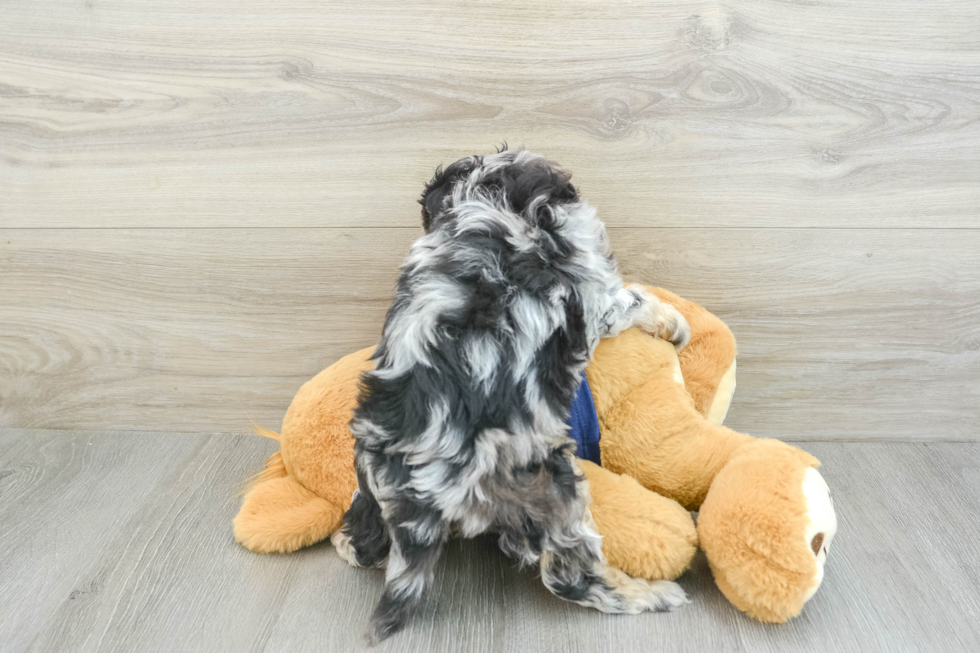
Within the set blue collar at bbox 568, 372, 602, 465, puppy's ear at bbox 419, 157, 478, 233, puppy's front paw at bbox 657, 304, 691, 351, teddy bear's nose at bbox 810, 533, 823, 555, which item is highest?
puppy's ear at bbox 419, 157, 478, 233

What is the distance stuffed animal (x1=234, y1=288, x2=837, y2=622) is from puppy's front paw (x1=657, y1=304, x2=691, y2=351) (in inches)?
0.5

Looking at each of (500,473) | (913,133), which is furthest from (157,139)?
(913,133)

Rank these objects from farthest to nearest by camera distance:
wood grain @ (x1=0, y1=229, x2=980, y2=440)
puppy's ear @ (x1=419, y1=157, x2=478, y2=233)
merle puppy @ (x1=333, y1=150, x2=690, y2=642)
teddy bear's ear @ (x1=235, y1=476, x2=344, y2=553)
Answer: wood grain @ (x1=0, y1=229, x2=980, y2=440) < teddy bear's ear @ (x1=235, y1=476, x2=344, y2=553) < puppy's ear @ (x1=419, y1=157, x2=478, y2=233) < merle puppy @ (x1=333, y1=150, x2=690, y2=642)

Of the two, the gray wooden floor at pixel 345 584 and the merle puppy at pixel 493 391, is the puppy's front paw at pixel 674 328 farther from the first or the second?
the gray wooden floor at pixel 345 584

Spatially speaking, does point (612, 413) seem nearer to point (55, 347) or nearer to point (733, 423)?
point (733, 423)

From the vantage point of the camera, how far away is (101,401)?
4.20 feet

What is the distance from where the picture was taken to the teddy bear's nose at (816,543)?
77 cm

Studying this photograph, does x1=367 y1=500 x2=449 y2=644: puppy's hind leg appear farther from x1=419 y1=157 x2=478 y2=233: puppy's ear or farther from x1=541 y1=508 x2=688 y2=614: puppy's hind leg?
x1=419 y1=157 x2=478 y2=233: puppy's ear

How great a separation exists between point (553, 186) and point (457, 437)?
12.3 inches

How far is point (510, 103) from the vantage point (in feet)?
3.50

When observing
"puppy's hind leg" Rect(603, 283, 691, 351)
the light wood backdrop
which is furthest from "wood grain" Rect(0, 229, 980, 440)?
"puppy's hind leg" Rect(603, 283, 691, 351)

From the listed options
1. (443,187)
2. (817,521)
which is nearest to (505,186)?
(443,187)

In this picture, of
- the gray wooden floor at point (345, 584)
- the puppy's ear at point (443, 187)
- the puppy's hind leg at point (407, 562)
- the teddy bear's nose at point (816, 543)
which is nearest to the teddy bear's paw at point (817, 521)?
the teddy bear's nose at point (816, 543)

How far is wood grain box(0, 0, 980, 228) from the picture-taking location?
1.04m
